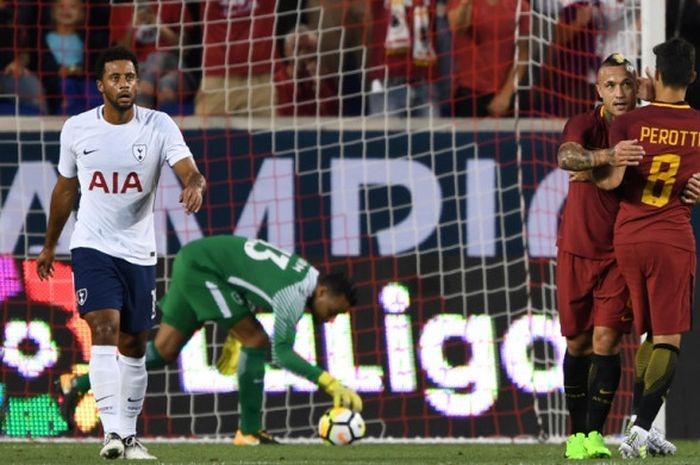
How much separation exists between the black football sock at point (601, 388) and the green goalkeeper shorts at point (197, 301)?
9.18 ft

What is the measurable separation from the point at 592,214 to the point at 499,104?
3.20 metres

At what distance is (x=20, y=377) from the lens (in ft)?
36.2

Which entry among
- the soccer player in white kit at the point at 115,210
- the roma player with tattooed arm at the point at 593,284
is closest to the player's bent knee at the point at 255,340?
the soccer player in white kit at the point at 115,210

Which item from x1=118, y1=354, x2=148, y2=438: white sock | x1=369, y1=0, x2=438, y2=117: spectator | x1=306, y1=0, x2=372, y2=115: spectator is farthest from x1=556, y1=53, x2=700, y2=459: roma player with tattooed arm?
x1=306, y1=0, x2=372, y2=115: spectator

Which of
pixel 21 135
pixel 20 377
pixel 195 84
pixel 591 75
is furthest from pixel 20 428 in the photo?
pixel 591 75

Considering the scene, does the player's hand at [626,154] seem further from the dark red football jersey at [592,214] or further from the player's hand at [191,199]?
the player's hand at [191,199]

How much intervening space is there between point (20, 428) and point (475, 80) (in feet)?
12.0

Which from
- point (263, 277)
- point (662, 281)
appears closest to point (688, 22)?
point (263, 277)

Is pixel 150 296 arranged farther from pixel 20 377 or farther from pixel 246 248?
pixel 20 377

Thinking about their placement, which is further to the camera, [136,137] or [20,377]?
[20,377]

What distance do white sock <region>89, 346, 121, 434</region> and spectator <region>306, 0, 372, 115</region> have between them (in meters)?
4.11

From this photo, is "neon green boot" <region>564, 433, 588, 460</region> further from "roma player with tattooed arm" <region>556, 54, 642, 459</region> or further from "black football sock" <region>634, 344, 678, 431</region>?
"black football sock" <region>634, 344, 678, 431</region>

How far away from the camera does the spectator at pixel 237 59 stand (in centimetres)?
1166

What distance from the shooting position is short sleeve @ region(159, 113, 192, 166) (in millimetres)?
8219
